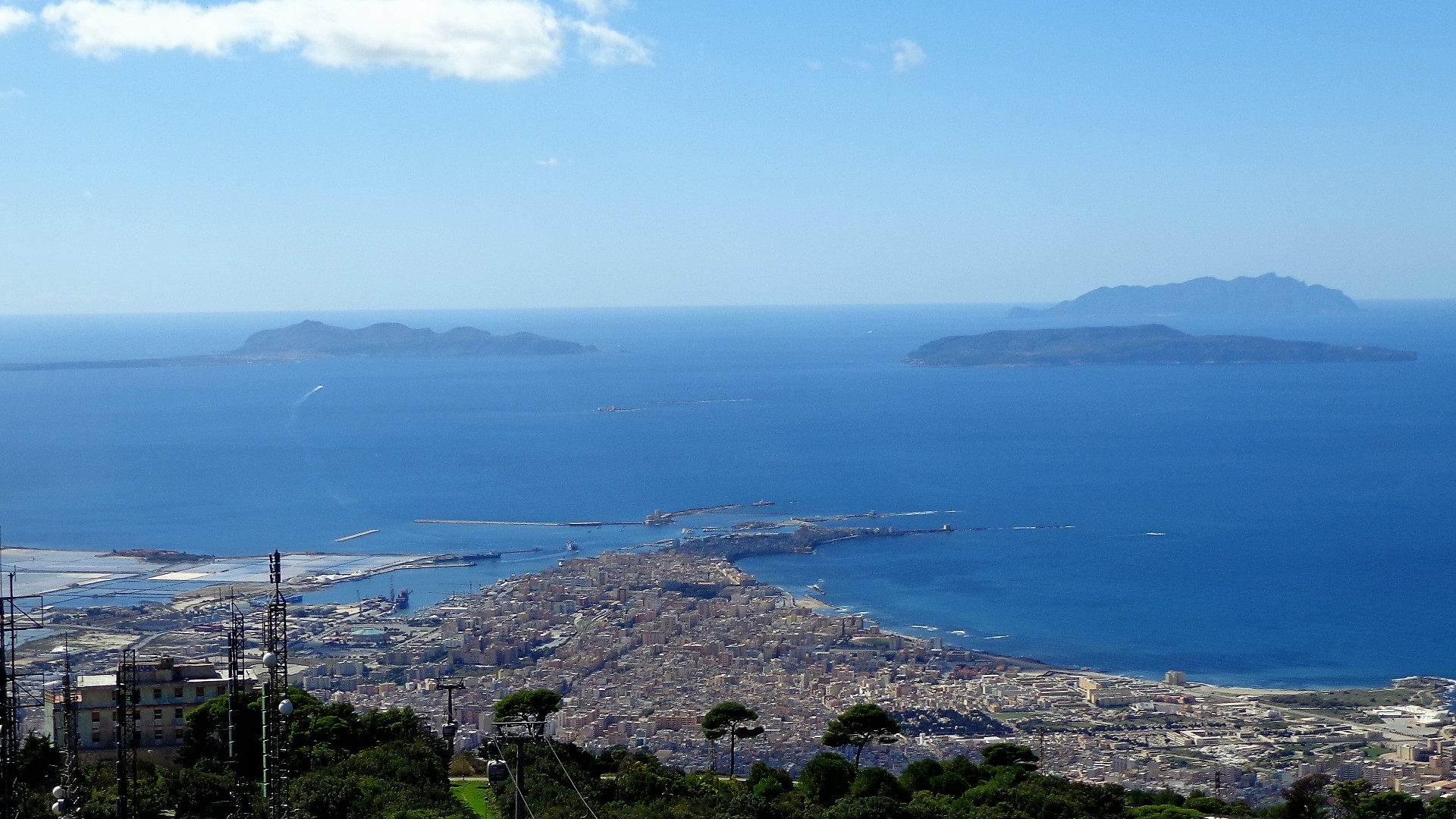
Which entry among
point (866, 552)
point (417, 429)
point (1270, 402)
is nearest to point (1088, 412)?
point (1270, 402)

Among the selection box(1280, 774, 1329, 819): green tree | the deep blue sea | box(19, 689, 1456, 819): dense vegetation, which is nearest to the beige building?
box(19, 689, 1456, 819): dense vegetation

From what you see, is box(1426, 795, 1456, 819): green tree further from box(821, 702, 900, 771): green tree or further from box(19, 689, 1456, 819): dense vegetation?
box(821, 702, 900, 771): green tree

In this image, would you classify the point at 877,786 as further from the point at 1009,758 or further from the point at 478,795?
the point at 478,795

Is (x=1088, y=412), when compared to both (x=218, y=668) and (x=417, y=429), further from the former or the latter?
(x=218, y=668)

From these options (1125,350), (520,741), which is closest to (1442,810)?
(520,741)

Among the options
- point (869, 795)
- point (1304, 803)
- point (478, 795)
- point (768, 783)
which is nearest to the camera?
point (869, 795)

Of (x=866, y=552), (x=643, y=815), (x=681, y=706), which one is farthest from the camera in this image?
(x=866, y=552)

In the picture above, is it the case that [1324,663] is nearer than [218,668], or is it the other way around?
[218,668]

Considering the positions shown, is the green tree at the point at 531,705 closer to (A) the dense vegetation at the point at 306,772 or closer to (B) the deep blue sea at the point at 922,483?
(A) the dense vegetation at the point at 306,772
